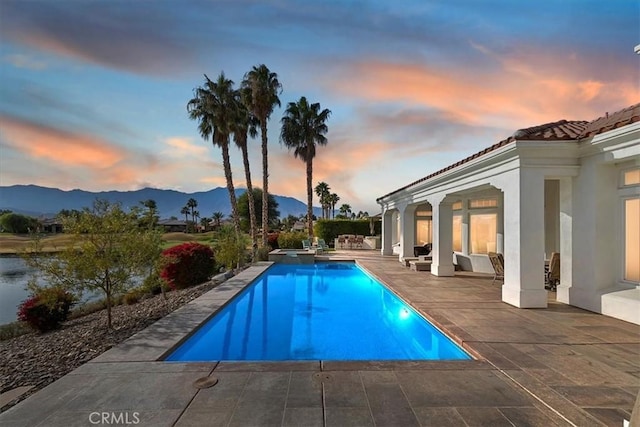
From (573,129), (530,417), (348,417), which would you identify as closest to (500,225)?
(573,129)

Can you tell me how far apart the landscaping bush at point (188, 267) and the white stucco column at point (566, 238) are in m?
11.5

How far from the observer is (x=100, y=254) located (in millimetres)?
6320

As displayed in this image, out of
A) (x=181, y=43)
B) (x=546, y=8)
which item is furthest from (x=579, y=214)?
(x=181, y=43)

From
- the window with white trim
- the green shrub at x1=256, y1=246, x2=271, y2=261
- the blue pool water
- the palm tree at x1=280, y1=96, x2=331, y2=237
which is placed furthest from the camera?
the palm tree at x1=280, y1=96, x2=331, y2=237

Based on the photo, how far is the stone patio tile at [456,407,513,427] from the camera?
120 inches

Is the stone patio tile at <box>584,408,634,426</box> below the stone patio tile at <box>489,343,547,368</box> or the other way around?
the other way around

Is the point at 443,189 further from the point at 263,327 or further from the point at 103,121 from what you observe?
the point at 103,121

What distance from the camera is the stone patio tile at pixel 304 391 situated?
11.1 ft

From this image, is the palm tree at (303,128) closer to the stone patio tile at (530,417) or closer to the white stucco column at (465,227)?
the white stucco column at (465,227)

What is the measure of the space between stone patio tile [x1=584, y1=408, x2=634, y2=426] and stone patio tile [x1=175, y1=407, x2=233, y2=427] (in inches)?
141

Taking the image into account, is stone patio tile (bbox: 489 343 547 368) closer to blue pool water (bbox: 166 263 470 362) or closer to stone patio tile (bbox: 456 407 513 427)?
blue pool water (bbox: 166 263 470 362)

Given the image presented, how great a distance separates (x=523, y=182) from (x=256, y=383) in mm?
6993

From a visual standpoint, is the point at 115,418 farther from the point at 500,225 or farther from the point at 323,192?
the point at 323,192

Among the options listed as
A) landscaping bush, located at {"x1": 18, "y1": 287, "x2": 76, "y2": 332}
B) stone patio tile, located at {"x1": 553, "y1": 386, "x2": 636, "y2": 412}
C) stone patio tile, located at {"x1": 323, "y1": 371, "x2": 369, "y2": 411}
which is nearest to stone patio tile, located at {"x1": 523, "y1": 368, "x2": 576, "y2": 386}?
stone patio tile, located at {"x1": 553, "y1": 386, "x2": 636, "y2": 412}
